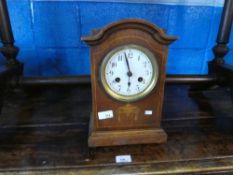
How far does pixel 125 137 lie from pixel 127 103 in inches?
3.7

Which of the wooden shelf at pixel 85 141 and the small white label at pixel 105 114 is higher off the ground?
the small white label at pixel 105 114

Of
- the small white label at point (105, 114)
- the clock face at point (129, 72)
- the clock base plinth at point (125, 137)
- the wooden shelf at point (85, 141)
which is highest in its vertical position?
the clock face at point (129, 72)

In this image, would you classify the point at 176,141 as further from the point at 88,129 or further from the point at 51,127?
the point at 51,127

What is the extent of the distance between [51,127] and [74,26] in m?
0.47

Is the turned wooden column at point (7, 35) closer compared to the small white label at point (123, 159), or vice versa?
the small white label at point (123, 159)

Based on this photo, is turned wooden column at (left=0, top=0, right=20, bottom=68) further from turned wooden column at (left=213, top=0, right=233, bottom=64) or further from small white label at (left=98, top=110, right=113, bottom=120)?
turned wooden column at (left=213, top=0, right=233, bottom=64)

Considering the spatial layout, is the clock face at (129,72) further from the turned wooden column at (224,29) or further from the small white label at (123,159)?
the turned wooden column at (224,29)

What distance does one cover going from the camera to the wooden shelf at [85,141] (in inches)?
19.9

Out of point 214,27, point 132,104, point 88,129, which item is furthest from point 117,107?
point 214,27

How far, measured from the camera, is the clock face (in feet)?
1.67

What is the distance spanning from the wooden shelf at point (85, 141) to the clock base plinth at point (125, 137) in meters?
0.02

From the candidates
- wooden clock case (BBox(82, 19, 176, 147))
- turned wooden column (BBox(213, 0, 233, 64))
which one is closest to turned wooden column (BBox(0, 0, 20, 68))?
wooden clock case (BBox(82, 19, 176, 147))

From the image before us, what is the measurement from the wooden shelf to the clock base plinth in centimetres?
2

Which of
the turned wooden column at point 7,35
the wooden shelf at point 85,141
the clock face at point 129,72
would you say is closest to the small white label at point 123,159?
the wooden shelf at point 85,141
